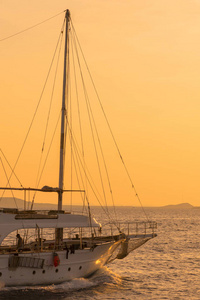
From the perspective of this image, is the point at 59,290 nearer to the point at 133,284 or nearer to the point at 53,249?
the point at 53,249

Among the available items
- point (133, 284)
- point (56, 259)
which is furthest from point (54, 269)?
point (133, 284)

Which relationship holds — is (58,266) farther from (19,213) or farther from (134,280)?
(134,280)

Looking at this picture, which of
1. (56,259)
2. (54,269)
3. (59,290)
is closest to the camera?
(56,259)

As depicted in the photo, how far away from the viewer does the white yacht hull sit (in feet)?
117

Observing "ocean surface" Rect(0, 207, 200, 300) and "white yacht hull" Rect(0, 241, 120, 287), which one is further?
"ocean surface" Rect(0, 207, 200, 300)

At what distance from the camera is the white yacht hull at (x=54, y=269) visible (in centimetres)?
3556

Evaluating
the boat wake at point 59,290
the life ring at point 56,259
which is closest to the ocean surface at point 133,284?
the boat wake at point 59,290

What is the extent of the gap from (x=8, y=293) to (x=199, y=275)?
2203cm

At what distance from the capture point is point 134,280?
45.2m

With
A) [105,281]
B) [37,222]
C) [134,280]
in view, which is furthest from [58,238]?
[134,280]

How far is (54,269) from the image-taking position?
37469 mm

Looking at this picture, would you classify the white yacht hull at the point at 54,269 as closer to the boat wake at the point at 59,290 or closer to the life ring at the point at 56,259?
the life ring at the point at 56,259

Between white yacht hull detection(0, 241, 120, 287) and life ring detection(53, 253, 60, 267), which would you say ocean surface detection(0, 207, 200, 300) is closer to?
white yacht hull detection(0, 241, 120, 287)

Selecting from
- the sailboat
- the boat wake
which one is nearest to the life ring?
the sailboat
